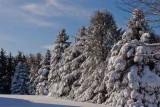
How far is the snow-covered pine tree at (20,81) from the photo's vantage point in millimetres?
72000

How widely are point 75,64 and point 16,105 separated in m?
23.5

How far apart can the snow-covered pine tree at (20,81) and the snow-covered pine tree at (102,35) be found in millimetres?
31908

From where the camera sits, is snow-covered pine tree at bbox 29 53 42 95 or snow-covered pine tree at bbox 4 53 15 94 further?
snow-covered pine tree at bbox 4 53 15 94

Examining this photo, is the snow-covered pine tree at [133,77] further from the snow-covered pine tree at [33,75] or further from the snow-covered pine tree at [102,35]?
the snow-covered pine tree at [33,75]

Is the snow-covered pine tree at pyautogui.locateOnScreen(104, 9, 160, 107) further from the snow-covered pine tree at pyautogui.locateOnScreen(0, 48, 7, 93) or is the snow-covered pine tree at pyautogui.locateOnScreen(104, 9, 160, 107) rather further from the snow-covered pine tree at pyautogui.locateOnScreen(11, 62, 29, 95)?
the snow-covered pine tree at pyautogui.locateOnScreen(0, 48, 7, 93)

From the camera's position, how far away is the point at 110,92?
3322 cm

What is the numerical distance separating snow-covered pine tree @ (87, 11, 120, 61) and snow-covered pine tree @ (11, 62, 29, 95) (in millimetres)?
31908

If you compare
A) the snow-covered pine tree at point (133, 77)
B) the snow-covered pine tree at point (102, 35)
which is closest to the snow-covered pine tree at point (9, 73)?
the snow-covered pine tree at point (102, 35)

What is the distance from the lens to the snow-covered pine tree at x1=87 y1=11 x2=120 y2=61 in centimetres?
4078

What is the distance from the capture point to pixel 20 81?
72250mm

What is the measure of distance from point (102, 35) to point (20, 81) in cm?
3381

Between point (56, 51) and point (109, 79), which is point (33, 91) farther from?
point (109, 79)

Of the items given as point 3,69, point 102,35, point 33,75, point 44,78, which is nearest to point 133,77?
point 102,35

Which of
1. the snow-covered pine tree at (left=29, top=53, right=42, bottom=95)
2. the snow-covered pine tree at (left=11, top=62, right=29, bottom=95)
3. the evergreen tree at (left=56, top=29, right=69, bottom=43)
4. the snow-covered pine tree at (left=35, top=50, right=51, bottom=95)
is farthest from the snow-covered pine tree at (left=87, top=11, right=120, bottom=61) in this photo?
the snow-covered pine tree at (left=11, top=62, right=29, bottom=95)
